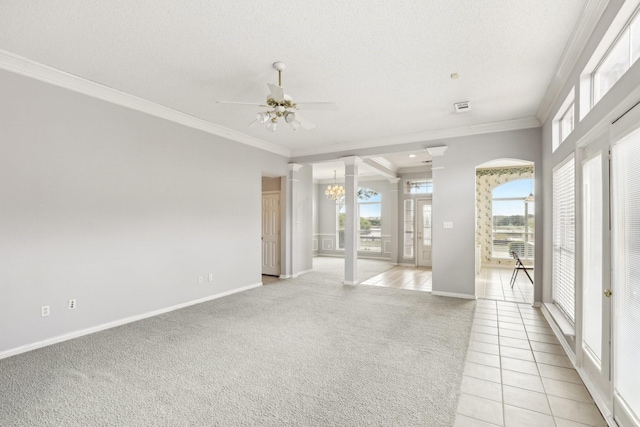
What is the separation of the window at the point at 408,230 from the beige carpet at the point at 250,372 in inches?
200

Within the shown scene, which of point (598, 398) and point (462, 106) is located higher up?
point (462, 106)

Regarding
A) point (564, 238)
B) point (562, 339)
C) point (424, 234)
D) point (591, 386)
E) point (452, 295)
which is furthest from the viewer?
point (424, 234)

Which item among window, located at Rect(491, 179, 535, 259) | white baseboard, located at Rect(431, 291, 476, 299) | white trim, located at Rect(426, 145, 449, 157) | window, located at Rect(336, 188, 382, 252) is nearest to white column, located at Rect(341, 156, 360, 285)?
white trim, located at Rect(426, 145, 449, 157)

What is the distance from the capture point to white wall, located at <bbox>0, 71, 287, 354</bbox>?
310 cm

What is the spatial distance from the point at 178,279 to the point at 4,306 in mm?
1908

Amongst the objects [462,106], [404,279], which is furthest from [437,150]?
[404,279]

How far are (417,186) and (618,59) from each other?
23.6 feet

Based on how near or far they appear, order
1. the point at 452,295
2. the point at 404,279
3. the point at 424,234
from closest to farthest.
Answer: the point at 452,295 → the point at 404,279 → the point at 424,234

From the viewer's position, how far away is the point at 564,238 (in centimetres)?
355

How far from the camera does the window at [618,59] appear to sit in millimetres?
1978

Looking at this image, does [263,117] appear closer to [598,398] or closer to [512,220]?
[598,398]

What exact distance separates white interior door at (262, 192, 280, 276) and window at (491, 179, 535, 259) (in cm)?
617

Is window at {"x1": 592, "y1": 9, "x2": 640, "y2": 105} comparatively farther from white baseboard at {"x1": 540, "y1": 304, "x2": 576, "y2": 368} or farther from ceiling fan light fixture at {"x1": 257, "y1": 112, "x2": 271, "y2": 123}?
ceiling fan light fixture at {"x1": 257, "y1": 112, "x2": 271, "y2": 123}

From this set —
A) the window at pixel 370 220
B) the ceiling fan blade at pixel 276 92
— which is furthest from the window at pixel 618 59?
the window at pixel 370 220
